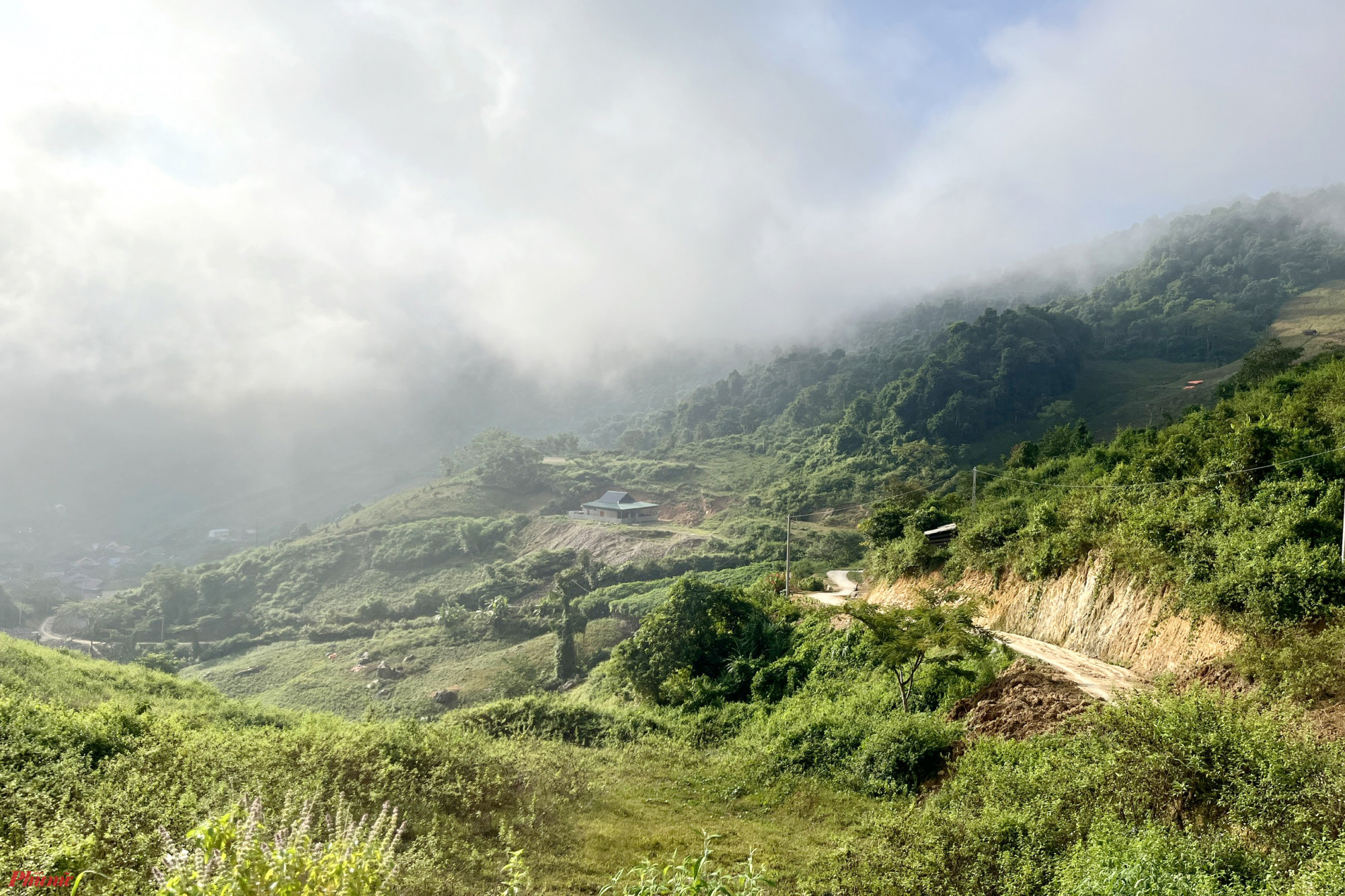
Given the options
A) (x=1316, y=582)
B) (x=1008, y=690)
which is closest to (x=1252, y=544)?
(x=1316, y=582)

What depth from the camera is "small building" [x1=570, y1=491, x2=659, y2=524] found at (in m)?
83.4

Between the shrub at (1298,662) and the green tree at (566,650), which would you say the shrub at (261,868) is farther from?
the green tree at (566,650)

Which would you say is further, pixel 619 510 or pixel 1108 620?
pixel 619 510

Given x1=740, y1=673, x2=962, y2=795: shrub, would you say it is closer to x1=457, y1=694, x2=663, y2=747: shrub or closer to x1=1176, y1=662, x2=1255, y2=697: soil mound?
x1=457, y1=694, x2=663, y2=747: shrub

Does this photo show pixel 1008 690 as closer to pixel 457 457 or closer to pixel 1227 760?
pixel 1227 760

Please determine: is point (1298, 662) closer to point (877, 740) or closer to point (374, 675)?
point (877, 740)

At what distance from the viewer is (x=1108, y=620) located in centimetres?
1388

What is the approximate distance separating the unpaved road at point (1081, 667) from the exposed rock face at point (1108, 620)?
248mm

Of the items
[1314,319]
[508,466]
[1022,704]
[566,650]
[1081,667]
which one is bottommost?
[566,650]

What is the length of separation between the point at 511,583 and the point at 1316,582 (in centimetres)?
6483

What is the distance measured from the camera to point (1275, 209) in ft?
447

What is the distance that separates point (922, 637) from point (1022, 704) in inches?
89.0

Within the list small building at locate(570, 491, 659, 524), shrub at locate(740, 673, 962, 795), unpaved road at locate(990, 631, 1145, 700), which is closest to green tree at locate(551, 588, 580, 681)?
shrub at locate(740, 673, 962, 795)

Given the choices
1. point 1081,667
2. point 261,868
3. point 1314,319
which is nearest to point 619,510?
point 1081,667
